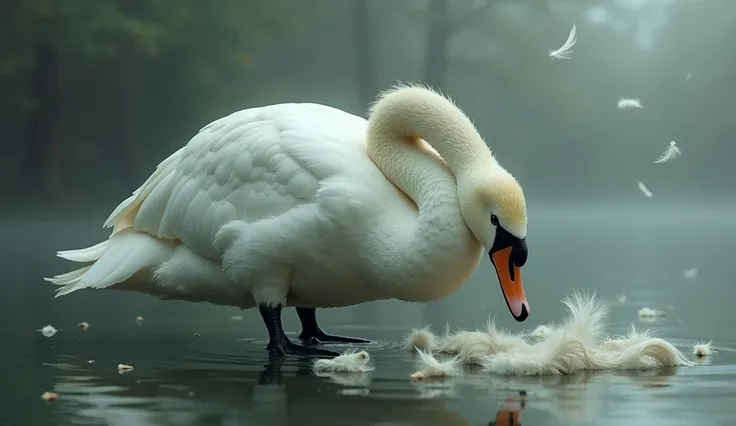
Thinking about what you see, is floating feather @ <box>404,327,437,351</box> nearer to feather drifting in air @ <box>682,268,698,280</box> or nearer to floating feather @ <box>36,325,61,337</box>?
floating feather @ <box>36,325,61,337</box>

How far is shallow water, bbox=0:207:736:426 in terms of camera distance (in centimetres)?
248

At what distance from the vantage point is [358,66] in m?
18.1

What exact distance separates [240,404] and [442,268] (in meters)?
0.85

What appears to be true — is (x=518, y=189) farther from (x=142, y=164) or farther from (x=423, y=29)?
(x=423, y=29)

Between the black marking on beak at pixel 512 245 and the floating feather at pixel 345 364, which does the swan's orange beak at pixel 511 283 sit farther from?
the floating feather at pixel 345 364

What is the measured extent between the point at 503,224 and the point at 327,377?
61 centimetres

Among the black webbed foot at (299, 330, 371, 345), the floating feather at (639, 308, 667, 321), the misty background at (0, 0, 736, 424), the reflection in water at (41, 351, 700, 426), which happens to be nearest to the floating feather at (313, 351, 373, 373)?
the reflection in water at (41, 351, 700, 426)

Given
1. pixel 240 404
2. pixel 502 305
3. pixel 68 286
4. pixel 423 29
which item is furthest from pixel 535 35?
pixel 240 404

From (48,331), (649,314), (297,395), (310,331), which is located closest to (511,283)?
(297,395)

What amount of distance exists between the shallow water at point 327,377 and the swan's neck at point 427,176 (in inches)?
10.6

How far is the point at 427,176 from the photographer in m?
3.45

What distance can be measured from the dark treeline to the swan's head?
43.8 ft

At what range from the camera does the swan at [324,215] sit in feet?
10.7

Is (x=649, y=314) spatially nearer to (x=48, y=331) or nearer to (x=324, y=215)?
(x=324, y=215)
